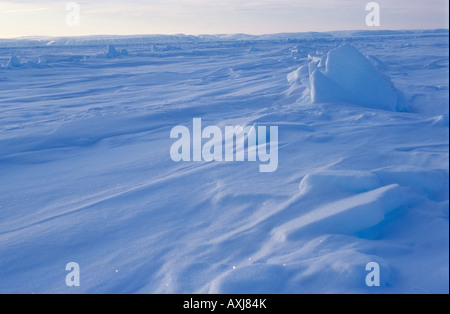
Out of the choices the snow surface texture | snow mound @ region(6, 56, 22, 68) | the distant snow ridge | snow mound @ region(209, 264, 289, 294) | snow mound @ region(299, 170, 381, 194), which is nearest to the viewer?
snow mound @ region(209, 264, 289, 294)

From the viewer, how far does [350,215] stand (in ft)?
6.49

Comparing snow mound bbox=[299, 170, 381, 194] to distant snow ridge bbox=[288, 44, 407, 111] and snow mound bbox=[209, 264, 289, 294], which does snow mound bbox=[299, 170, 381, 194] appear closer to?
snow mound bbox=[209, 264, 289, 294]

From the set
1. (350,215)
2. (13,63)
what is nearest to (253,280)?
(350,215)

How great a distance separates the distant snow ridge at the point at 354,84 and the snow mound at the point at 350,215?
355cm

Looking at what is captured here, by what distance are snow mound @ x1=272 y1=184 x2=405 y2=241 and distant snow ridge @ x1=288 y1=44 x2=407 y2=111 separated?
11.6 ft

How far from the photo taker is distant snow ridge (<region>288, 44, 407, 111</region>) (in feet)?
17.4

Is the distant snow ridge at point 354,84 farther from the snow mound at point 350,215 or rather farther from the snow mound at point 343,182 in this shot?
the snow mound at point 350,215

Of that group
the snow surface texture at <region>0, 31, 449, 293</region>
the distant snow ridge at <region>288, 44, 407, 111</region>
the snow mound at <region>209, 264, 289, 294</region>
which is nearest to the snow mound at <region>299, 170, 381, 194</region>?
the snow surface texture at <region>0, 31, 449, 293</region>

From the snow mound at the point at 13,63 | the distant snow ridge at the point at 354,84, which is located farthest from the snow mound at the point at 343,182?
the snow mound at the point at 13,63

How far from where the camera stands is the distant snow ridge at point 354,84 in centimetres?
530

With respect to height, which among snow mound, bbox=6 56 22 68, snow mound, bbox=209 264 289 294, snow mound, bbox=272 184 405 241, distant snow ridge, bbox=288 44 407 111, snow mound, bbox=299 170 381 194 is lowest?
snow mound, bbox=209 264 289 294

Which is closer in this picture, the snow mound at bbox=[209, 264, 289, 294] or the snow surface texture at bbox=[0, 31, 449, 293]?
the snow mound at bbox=[209, 264, 289, 294]
